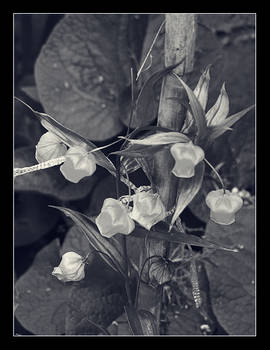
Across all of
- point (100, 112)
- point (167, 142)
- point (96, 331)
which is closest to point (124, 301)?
point (96, 331)

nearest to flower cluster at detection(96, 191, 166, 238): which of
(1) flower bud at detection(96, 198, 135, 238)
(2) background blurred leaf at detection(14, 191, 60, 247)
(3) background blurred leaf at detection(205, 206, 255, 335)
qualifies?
(1) flower bud at detection(96, 198, 135, 238)

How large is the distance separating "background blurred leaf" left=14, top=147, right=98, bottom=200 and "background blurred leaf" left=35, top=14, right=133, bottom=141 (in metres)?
0.12

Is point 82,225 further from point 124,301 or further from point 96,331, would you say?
point 96,331

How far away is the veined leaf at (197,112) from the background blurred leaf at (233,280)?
0.46 meters

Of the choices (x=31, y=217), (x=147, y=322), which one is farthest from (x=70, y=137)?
(x=31, y=217)

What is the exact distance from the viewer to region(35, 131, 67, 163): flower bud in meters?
0.84

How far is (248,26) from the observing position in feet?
4.76

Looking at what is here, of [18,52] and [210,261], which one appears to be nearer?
[210,261]

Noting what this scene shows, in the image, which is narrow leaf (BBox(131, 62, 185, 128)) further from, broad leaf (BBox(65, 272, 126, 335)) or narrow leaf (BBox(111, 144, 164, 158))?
broad leaf (BBox(65, 272, 126, 335))

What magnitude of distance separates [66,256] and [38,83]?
563mm

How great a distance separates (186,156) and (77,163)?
158 millimetres

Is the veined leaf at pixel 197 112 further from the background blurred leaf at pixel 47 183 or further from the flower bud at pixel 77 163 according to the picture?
the background blurred leaf at pixel 47 183

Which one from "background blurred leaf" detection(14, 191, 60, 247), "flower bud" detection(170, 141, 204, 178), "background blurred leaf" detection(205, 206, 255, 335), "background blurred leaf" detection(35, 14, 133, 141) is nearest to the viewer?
"flower bud" detection(170, 141, 204, 178)

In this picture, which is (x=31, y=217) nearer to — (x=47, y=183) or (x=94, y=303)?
(x=47, y=183)
